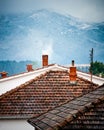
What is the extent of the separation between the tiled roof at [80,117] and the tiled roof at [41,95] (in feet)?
37.0

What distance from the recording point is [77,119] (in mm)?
8914

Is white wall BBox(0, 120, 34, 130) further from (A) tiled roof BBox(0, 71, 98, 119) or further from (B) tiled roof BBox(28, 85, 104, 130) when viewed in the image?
(B) tiled roof BBox(28, 85, 104, 130)

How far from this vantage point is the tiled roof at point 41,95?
A: 70.6ft

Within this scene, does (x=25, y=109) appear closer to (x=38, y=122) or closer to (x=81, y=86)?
(x=81, y=86)

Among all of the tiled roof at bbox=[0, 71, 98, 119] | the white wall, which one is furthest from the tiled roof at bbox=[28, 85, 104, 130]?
the tiled roof at bbox=[0, 71, 98, 119]

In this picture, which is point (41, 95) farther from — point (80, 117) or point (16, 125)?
point (80, 117)

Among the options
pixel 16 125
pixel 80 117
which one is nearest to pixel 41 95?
pixel 16 125

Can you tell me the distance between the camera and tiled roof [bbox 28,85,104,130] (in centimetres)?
870

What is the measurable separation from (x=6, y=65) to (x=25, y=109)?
489 ft

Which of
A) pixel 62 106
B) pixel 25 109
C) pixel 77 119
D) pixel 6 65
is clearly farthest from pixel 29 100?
pixel 6 65

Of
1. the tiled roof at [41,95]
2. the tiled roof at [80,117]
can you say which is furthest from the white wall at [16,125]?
the tiled roof at [80,117]

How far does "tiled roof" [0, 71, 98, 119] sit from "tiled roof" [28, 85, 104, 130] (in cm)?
1127

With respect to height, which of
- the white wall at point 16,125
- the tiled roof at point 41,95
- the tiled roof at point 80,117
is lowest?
the white wall at point 16,125

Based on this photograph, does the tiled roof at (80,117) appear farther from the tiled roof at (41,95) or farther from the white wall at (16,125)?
the tiled roof at (41,95)
